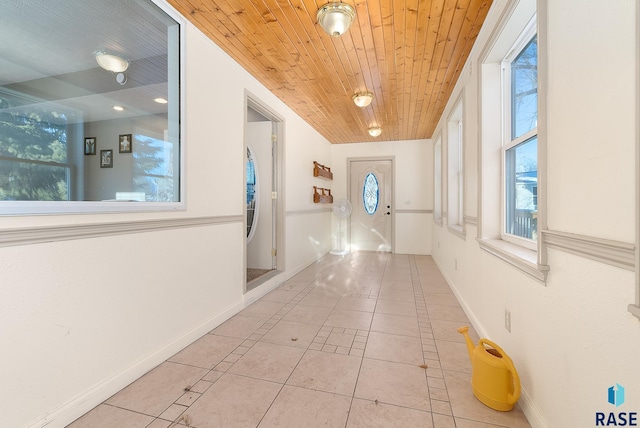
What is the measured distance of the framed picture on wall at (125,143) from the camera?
5.84 feet

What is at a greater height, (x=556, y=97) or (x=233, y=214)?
(x=556, y=97)

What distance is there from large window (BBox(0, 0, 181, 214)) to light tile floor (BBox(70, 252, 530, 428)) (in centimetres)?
106

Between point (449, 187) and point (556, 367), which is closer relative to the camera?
point (556, 367)

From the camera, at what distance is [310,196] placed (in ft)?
16.3

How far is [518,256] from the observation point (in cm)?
154

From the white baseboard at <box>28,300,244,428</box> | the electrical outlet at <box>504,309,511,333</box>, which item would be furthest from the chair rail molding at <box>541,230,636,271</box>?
the white baseboard at <box>28,300,244,428</box>

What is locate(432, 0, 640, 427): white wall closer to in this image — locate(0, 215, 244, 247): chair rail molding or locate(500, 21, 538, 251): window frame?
locate(500, 21, 538, 251): window frame

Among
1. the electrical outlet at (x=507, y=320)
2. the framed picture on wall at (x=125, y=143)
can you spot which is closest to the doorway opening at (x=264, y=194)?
the framed picture on wall at (x=125, y=143)

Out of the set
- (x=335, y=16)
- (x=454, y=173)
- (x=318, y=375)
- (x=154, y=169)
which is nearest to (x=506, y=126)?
(x=335, y=16)

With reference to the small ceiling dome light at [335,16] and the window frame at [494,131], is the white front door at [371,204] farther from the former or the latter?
the small ceiling dome light at [335,16]

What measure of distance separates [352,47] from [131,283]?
2.45 m

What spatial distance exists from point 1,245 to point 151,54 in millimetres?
1439

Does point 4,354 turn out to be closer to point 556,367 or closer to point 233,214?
point 233,214

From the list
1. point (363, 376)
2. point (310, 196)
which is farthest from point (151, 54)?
point (310, 196)
